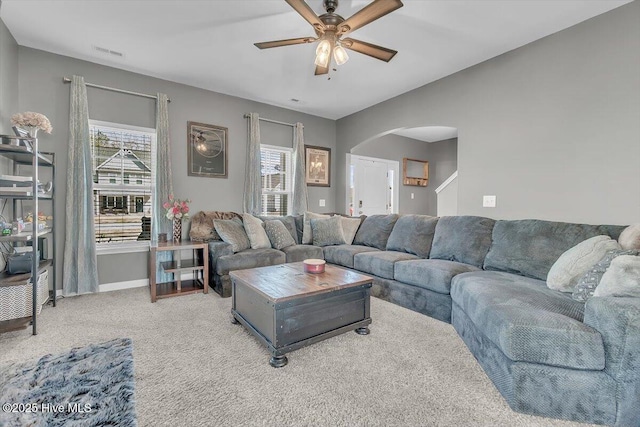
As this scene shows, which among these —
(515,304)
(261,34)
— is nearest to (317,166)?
(261,34)

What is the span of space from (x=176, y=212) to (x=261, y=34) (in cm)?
231

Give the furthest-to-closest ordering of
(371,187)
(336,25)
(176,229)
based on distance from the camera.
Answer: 1. (371,187)
2. (176,229)
3. (336,25)

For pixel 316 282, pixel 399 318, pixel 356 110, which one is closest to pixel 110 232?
pixel 316 282

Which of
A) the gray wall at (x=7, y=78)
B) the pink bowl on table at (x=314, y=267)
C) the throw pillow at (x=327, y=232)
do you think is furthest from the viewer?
the throw pillow at (x=327, y=232)

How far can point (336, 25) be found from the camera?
216 centimetres

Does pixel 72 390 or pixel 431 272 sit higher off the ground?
pixel 431 272

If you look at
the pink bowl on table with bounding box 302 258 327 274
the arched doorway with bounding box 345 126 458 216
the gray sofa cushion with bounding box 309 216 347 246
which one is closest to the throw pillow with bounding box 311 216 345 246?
the gray sofa cushion with bounding box 309 216 347 246

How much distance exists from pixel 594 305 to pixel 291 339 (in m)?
1.73

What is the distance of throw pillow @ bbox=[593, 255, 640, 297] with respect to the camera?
1.44 metres

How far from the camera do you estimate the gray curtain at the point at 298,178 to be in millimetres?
5031

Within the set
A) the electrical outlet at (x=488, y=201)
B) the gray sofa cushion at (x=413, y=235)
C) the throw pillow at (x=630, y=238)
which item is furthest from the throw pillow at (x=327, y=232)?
the throw pillow at (x=630, y=238)

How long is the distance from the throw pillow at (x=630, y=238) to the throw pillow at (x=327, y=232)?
9.53 feet

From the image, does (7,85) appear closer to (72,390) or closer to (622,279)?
(72,390)

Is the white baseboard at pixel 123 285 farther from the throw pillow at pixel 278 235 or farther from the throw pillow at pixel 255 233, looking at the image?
the throw pillow at pixel 278 235
